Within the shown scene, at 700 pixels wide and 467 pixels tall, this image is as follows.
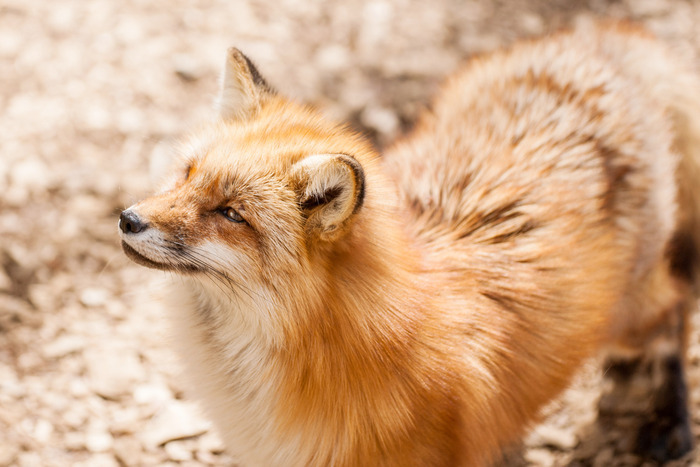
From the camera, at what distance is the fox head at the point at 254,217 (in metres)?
1.95

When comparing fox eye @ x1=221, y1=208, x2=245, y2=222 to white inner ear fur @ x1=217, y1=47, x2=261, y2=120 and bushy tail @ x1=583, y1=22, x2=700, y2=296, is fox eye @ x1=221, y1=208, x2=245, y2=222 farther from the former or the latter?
bushy tail @ x1=583, y1=22, x2=700, y2=296

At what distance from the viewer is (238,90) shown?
2432 mm

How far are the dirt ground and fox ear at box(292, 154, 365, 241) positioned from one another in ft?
2.65

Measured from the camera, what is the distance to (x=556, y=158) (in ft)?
8.79

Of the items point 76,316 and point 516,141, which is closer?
point 516,141

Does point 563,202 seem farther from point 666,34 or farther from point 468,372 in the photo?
point 666,34

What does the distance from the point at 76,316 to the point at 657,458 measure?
3.24 m

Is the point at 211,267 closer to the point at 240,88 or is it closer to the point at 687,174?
A: the point at 240,88

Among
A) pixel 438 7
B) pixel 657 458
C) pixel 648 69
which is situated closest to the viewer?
pixel 648 69

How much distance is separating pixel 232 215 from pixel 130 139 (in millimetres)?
2311

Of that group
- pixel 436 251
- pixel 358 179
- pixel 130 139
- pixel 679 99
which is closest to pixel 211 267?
pixel 358 179

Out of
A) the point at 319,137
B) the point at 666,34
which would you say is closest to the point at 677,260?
the point at 319,137

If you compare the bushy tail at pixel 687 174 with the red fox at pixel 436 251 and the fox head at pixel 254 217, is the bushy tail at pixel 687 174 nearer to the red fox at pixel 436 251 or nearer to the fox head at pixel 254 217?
the red fox at pixel 436 251

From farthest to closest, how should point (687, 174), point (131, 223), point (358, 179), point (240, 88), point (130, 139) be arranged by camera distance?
point (130, 139) < point (687, 174) < point (240, 88) < point (131, 223) < point (358, 179)
